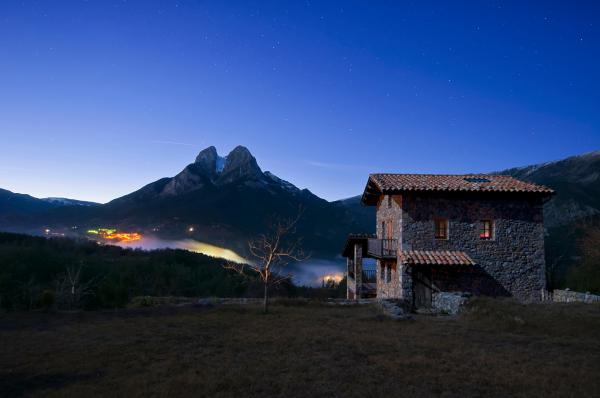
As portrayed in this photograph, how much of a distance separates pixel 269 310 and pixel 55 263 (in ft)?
101

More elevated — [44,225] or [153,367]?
[44,225]

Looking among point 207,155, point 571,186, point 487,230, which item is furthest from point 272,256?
point 207,155

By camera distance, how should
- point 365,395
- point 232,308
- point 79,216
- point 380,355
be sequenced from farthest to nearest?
point 79,216 < point 232,308 < point 380,355 < point 365,395

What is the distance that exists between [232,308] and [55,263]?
29160 millimetres

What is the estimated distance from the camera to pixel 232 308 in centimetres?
1931

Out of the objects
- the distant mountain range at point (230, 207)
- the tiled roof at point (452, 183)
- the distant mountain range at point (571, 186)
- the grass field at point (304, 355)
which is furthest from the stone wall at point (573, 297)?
the distant mountain range at point (230, 207)

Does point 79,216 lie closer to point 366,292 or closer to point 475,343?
point 366,292

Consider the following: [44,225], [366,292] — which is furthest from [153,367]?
[44,225]

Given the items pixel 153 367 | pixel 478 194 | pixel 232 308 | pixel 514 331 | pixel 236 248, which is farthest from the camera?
pixel 236 248

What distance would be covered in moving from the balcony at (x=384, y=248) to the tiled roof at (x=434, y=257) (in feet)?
4.07

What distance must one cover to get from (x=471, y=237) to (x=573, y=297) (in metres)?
5.90

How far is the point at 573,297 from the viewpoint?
22.1 meters

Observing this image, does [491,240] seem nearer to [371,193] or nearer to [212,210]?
[371,193]

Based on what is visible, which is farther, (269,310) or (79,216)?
(79,216)
